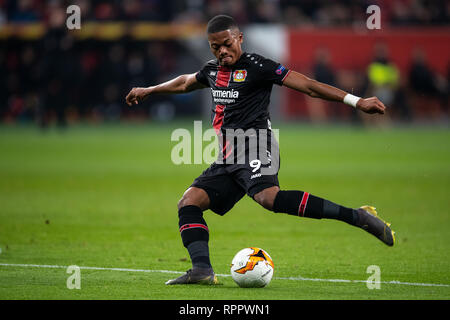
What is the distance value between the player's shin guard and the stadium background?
1.23 feet

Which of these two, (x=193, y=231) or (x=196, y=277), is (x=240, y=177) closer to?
(x=193, y=231)

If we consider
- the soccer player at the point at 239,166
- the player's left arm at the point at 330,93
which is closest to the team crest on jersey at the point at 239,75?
the soccer player at the point at 239,166

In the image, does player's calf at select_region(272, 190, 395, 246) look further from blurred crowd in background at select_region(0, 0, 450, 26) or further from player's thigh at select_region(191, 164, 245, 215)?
blurred crowd in background at select_region(0, 0, 450, 26)

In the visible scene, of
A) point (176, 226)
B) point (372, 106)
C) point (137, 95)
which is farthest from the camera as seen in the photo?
point (176, 226)

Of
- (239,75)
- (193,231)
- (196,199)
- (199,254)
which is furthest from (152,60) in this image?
(199,254)

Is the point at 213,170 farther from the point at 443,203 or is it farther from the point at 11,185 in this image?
the point at 11,185

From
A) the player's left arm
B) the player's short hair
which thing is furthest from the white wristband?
the player's short hair

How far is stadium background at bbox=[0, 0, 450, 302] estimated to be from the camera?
26.3 feet

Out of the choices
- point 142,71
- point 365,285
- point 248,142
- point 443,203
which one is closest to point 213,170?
point 248,142

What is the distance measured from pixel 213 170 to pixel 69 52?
2230 centimetres

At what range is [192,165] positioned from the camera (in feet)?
69.5

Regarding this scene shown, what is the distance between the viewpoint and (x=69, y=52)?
29.0 meters

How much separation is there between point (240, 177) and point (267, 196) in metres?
0.38

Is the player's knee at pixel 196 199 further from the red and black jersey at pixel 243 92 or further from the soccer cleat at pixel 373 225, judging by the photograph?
the soccer cleat at pixel 373 225
